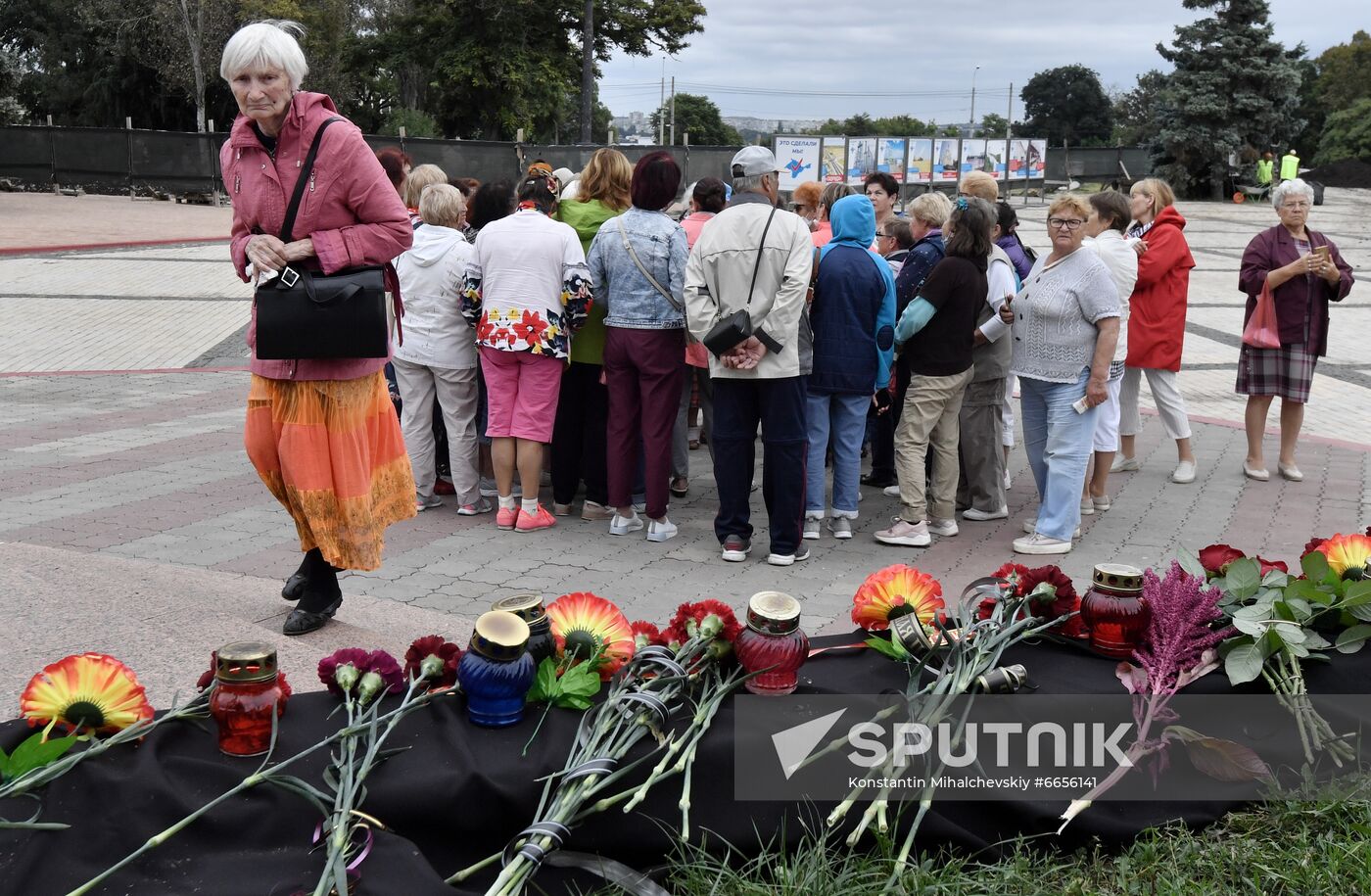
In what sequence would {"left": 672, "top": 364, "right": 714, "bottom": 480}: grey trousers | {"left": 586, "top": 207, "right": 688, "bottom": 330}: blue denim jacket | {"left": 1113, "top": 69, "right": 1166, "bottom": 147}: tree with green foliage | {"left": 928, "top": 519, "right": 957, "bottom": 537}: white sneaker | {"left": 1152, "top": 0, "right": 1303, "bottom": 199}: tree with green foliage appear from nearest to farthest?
{"left": 586, "top": 207, "right": 688, "bottom": 330}: blue denim jacket, {"left": 928, "top": 519, "right": 957, "bottom": 537}: white sneaker, {"left": 672, "top": 364, "right": 714, "bottom": 480}: grey trousers, {"left": 1152, "top": 0, "right": 1303, "bottom": 199}: tree with green foliage, {"left": 1113, "top": 69, "right": 1166, "bottom": 147}: tree with green foliage

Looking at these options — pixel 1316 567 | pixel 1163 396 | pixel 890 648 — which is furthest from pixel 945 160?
pixel 890 648

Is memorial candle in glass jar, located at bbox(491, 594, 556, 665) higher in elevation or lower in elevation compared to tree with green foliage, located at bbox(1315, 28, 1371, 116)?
lower

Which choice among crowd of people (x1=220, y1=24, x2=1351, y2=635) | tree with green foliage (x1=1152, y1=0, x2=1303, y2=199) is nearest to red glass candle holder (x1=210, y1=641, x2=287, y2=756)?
crowd of people (x1=220, y1=24, x2=1351, y2=635)

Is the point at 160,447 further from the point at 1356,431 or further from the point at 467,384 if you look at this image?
the point at 1356,431

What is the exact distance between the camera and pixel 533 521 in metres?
6.54

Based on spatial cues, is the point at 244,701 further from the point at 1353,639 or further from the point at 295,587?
the point at 1353,639

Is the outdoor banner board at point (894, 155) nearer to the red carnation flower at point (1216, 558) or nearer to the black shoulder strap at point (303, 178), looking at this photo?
the black shoulder strap at point (303, 178)

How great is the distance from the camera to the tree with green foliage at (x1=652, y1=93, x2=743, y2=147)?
113 meters

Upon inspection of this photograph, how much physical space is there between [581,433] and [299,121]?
3.36m

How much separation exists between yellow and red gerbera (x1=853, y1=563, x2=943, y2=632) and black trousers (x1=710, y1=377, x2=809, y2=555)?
115 inches

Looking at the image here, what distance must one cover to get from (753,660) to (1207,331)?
13.2 m

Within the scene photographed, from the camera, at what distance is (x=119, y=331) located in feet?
42.2

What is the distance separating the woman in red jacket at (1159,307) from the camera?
766cm

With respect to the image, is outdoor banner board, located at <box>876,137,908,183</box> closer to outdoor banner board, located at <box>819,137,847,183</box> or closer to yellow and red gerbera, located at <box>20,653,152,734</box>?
outdoor banner board, located at <box>819,137,847,183</box>
